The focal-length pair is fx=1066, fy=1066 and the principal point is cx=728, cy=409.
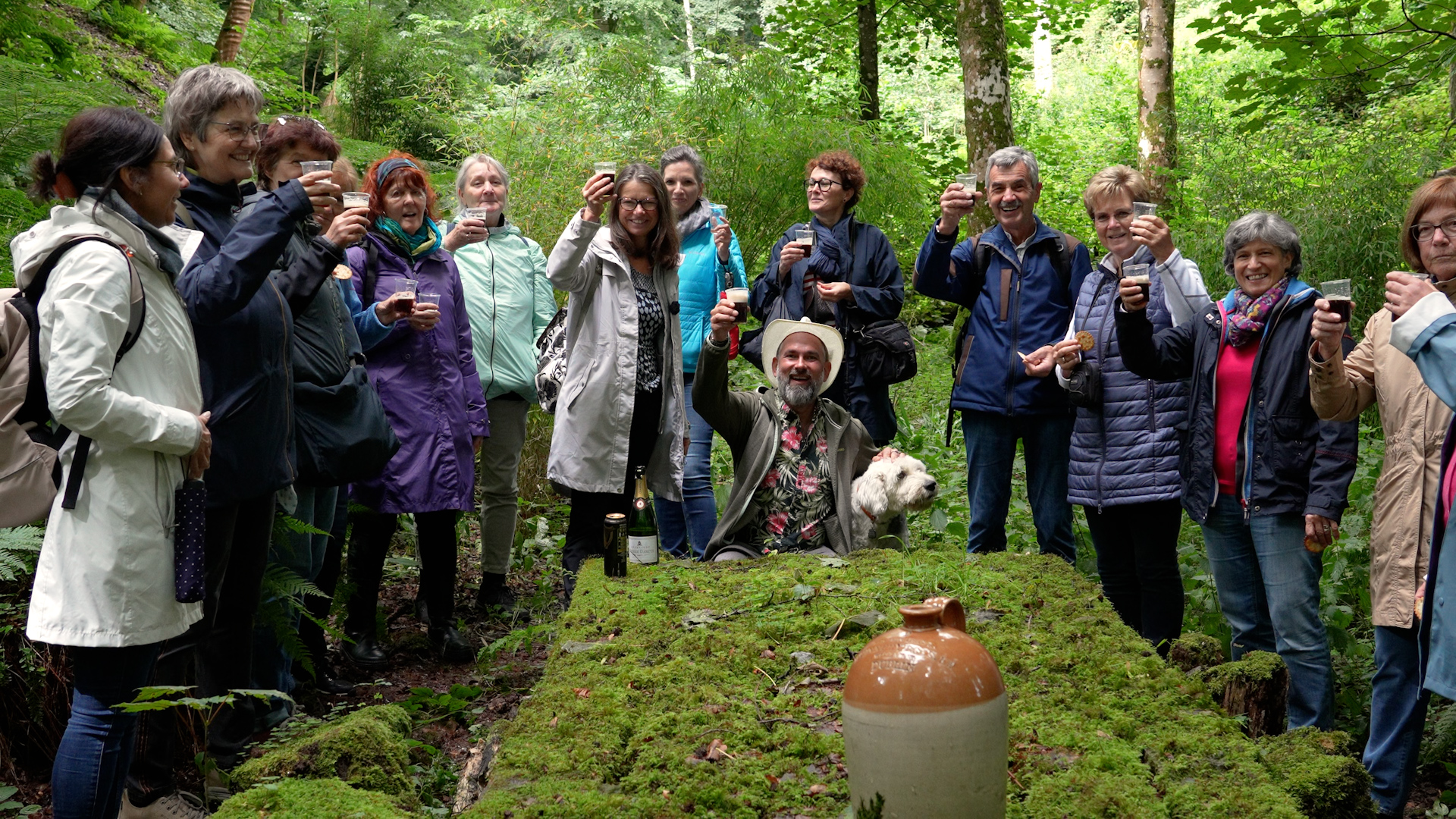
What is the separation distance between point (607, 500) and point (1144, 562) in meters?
2.42

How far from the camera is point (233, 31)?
35.5 feet

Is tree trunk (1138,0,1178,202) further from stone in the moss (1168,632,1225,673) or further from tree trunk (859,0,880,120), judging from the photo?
stone in the moss (1168,632,1225,673)

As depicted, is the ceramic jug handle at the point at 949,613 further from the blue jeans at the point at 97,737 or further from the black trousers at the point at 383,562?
the black trousers at the point at 383,562

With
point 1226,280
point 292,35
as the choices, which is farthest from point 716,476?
point 292,35

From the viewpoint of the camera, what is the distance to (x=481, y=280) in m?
5.57

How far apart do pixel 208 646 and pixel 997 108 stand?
606cm

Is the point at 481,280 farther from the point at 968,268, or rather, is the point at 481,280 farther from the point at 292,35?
the point at 292,35

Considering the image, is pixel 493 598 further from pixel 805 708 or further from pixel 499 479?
pixel 805 708

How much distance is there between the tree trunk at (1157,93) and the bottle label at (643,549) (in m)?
7.32

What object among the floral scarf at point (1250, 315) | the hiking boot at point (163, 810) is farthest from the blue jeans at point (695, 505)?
the hiking boot at point (163, 810)

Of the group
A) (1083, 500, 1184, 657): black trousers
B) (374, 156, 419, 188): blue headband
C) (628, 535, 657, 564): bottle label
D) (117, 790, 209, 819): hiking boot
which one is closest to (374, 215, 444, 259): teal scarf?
(374, 156, 419, 188): blue headband

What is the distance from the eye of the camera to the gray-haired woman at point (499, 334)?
216 inches

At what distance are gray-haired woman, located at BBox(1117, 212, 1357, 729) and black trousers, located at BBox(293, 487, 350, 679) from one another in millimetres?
3371

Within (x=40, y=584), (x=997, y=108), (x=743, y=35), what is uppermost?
(x=743, y=35)
